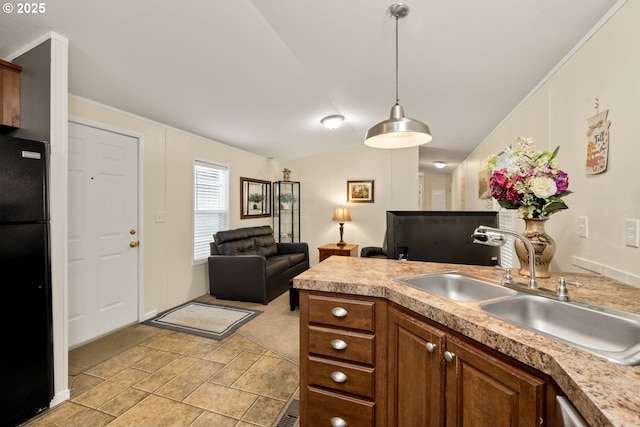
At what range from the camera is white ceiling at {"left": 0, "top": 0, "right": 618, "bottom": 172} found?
1.77 metres

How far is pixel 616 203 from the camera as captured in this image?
1.44 meters

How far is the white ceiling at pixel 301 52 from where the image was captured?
5.82 ft

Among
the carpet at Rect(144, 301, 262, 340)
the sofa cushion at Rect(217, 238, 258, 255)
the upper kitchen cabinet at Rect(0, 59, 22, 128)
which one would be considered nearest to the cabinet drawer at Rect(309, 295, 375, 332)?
the carpet at Rect(144, 301, 262, 340)

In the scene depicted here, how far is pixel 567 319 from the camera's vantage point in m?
1.11

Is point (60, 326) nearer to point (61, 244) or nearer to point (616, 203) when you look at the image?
point (61, 244)

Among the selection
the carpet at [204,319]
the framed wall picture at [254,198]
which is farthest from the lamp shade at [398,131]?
the framed wall picture at [254,198]

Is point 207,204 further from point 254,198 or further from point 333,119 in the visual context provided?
point 333,119

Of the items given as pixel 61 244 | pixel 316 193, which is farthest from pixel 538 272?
pixel 316 193

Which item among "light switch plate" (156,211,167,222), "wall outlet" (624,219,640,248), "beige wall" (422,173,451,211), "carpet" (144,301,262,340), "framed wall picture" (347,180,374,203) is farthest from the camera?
"beige wall" (422,173,451,211)

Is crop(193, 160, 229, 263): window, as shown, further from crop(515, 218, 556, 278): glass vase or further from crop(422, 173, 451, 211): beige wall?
crop(422, 173, 451, 211): beige wall

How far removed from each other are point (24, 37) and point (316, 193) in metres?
4.63

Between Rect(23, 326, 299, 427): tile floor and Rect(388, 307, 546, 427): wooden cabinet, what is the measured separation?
1005 millimetres

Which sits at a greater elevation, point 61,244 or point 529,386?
point 61,244

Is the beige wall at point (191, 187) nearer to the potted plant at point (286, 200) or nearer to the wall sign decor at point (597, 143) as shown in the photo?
the potted plant at point (286, 200)
